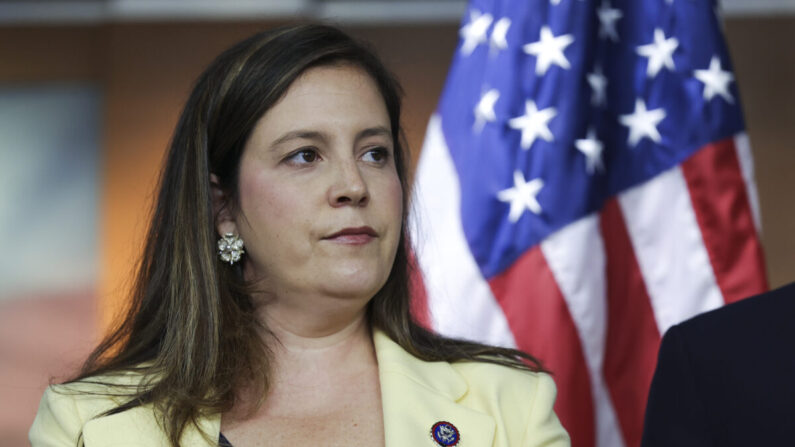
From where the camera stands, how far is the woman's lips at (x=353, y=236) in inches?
74.3

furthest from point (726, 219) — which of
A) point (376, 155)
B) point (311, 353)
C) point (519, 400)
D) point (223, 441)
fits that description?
point (223, 441)

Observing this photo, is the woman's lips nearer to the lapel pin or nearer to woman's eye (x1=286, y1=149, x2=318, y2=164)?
woman's eye (x1=286, y1=149, x2=318, y2=164)

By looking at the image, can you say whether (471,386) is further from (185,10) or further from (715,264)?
(185,10)

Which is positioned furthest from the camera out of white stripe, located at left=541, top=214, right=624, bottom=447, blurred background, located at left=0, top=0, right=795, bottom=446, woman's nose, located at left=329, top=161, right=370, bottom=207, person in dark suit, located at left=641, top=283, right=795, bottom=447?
blurred background, located at left=0, top=0, right=795, bottom=446

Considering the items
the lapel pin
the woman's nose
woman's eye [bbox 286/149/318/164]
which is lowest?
the lapel pin

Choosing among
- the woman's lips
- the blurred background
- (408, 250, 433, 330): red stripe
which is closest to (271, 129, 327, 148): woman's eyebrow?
the woman's lips

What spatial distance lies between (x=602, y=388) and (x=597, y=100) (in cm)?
64

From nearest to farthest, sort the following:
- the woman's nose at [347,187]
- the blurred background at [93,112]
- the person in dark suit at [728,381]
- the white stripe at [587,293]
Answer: the person in dark suit at [728,381], the woman's nose at [347,187], the white stripe at [587,293], the blurred background at [93,112]

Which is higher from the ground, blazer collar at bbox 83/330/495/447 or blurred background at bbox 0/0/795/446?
blurred background at bbox 0/0/795/446

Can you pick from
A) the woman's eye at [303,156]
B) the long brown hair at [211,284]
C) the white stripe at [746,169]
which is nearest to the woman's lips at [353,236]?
the woman's eye at [303,156]

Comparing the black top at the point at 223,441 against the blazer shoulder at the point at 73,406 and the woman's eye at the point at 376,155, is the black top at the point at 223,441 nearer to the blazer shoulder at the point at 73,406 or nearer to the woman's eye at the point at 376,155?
the blazer shoulder at the point at 73,406

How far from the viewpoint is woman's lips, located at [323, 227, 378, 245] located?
1888mm

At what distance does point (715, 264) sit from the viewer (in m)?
2.46

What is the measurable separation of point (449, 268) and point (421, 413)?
595 millimetres
